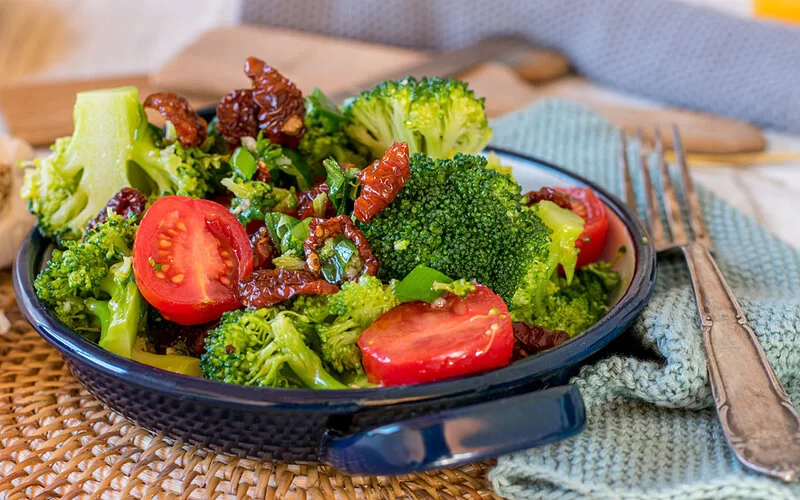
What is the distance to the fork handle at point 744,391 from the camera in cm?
102

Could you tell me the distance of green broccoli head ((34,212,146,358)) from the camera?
4.08 feet

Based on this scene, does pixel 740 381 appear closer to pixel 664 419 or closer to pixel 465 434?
pixel 664 419

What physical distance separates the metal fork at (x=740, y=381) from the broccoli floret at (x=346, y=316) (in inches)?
21.8

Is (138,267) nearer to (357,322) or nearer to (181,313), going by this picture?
(181,313)

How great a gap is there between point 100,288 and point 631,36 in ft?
9.28

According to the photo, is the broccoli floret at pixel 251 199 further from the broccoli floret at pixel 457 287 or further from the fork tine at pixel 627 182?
the fork tine at pixel 627 182

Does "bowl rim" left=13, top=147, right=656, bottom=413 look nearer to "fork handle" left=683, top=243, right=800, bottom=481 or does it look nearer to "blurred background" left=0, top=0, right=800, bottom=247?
"fork handle" left=683, top=243, right=800, bottom=481

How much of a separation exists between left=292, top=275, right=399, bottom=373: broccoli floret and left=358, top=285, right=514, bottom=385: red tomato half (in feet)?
0.07

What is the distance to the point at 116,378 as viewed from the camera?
1101mm

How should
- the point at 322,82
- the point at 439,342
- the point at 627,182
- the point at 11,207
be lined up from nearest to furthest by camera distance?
the point at 439,342 → the point at 11,207 → the point at 627,182 → the point at 322,82

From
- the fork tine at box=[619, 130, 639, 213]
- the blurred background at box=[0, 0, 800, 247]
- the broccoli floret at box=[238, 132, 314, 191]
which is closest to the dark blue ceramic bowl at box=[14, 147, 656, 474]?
the broccoli floret at box=[238, 132, 314, 191]

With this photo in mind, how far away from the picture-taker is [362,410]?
3.41ft

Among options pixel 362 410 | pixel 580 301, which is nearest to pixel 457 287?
pixel 362 410

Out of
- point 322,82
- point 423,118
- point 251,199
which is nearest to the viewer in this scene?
point 251,199
